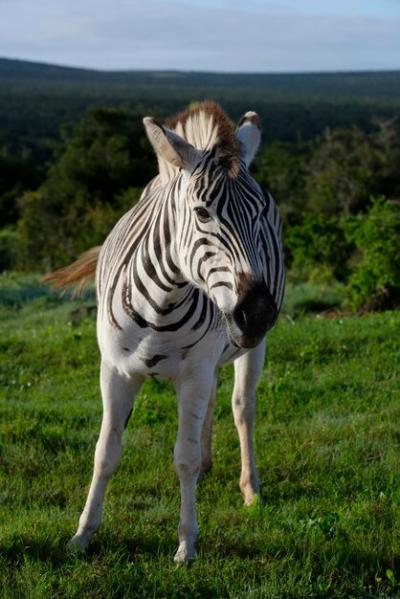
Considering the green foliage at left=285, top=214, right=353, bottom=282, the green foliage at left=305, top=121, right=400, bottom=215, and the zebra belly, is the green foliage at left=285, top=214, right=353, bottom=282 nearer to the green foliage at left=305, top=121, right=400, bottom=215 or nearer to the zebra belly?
the zebra belly

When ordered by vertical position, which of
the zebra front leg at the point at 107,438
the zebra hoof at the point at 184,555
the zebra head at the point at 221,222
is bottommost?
the zebra hoof at the point at 184,555

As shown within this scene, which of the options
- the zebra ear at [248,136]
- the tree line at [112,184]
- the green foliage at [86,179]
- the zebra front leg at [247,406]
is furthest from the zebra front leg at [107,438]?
the green foliage at [86,179]

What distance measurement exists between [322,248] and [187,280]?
10728 mm

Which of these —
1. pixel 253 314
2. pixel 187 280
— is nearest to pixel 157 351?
pixel 187 280

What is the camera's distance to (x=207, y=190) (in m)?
3.32

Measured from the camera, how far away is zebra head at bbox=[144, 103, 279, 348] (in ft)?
10.6

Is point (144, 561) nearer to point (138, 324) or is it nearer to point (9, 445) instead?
point (138, 324)

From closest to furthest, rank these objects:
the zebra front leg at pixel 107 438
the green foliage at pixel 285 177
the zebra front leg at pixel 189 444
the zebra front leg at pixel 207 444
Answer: the zebra front leg at pixel 189 444 → the zebra front leg at pixel 107 438 → the zebra front leg at pixel 207 444 → the green foliage at pixel 285 177

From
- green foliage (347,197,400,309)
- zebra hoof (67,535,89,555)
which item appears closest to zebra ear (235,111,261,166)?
zebra hoof (67,535,89,555)

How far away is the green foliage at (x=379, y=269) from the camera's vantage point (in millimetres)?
10906

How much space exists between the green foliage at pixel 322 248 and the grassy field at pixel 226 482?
5.69m

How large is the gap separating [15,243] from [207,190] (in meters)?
33.2

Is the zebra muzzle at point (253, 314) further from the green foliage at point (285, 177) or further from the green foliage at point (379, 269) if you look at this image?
the green foliage at point (285, 177)

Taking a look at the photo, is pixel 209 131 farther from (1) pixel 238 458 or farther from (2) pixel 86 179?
(2) pixel 86 179
